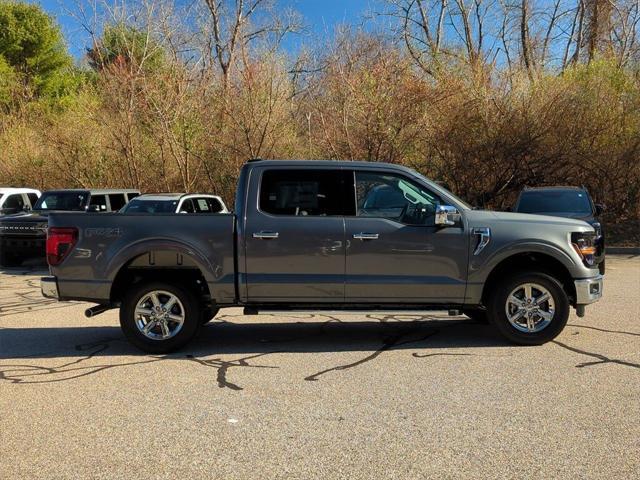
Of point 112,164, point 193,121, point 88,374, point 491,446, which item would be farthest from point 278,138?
point 491,446

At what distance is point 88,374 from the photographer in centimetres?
540

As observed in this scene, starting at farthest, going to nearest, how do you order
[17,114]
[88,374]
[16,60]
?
[16,60] → [17,114] → [88,374]

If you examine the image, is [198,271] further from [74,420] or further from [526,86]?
[526,86]

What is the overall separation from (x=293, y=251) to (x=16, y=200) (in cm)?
1243

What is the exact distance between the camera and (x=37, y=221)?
12984mm

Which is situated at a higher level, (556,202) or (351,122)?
(351,122)

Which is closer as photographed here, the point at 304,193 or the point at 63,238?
the point at 63,238

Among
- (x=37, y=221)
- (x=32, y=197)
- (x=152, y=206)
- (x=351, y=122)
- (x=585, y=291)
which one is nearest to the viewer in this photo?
(x=585, y=291)

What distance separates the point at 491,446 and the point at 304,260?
2802mm

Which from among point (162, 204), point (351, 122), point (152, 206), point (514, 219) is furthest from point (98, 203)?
point (514, 219)

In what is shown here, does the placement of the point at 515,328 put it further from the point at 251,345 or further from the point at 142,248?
the point at 142,248

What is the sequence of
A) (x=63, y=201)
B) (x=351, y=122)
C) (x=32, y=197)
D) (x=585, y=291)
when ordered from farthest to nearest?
1. (x=351, y=122)
2. (x=32, y=197)
3. (x=63, y=201)
4. (x=585, y=291)

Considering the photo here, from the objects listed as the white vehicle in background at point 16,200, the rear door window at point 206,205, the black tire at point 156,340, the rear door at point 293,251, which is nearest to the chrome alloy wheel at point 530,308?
the rear door at point 293,251

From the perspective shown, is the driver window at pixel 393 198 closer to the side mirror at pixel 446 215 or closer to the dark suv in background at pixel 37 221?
the side mirror at pixel 446 215
